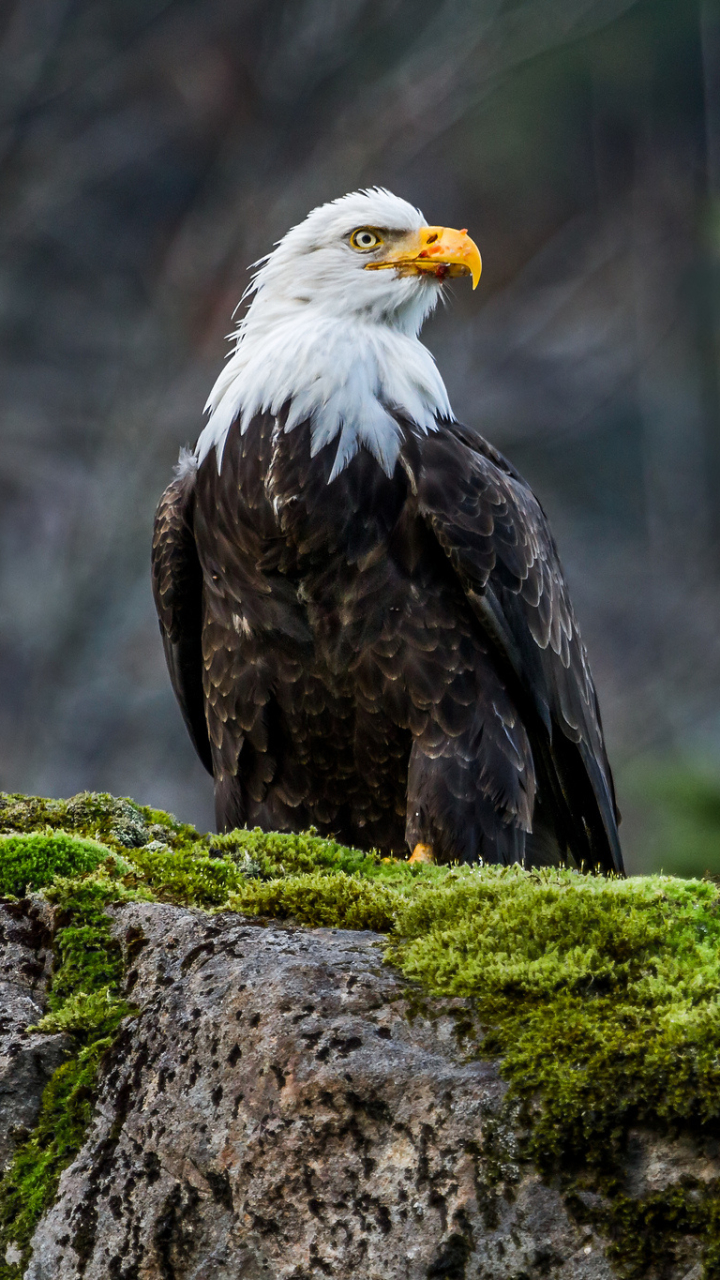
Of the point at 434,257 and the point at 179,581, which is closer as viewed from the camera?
the point at 434,257

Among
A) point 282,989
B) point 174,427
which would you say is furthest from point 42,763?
point 282,989

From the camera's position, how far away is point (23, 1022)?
2.67 m

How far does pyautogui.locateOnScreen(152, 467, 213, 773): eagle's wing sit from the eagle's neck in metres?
0.22

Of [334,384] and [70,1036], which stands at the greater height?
[334,384]

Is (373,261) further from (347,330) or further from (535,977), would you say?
(535,977)

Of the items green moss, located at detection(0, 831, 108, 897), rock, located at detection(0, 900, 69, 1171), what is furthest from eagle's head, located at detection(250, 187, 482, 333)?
rock, located at detection(0, 900, 69, 1171)

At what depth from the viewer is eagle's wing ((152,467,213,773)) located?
5438 mm

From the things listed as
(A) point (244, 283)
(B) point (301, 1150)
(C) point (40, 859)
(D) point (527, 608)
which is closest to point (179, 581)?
(D) point (527, 608)

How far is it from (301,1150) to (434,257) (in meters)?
3.85

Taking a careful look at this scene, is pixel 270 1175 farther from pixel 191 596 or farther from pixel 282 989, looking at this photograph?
pixel 191 596

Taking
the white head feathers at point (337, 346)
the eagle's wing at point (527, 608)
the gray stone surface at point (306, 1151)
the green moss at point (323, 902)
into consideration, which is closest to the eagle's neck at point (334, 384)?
the white head feathers at point (337, 346)

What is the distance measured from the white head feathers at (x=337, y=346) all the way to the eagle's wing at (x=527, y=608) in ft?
0.77

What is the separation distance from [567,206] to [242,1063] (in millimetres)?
15801

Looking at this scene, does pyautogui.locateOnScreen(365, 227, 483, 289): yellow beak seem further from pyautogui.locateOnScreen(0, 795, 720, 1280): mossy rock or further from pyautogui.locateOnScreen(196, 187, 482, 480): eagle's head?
pyautogui.locateOnScreen(0, 795, 720, 1280): mossy rock
